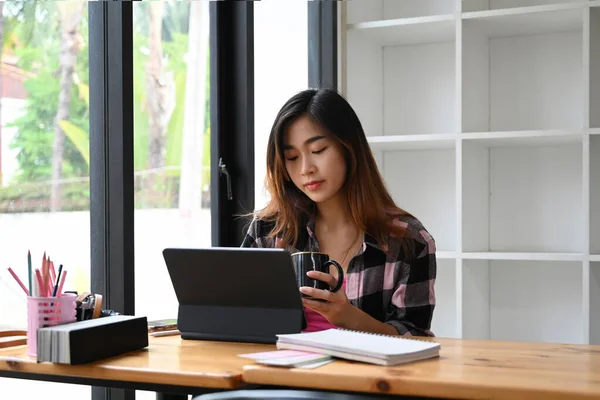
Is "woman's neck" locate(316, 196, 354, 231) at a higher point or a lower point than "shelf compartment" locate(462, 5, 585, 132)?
lower

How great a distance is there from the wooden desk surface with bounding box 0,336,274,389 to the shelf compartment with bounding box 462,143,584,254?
1839mm

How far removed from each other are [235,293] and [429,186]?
2.03m

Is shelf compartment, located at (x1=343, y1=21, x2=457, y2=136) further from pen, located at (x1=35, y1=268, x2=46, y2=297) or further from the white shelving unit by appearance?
pen, located at (x1=35, y1=268, x2=46, y2=297)

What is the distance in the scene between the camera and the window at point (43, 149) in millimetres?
2098

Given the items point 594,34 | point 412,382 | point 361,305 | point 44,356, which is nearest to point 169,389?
point 44,356

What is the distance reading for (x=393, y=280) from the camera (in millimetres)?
2295

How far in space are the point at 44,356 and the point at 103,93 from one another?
3.20 feet

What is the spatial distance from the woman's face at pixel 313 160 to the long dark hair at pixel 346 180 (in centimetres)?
2

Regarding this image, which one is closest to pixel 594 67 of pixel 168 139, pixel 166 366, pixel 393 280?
pixel 393 280

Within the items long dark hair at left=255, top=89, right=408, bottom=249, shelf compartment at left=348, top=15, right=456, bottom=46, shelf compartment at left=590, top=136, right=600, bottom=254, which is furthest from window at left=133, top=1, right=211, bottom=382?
shelf compartment at left=590, top=136, right=600, bottom=254

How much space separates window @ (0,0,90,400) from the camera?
210 cm

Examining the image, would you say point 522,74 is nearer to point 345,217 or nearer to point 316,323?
point 345,217

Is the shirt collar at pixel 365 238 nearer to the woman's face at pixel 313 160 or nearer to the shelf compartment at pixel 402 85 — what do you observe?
the woman's face at pixel 313 160

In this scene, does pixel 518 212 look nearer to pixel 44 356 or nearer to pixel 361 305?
pixel 361 305
